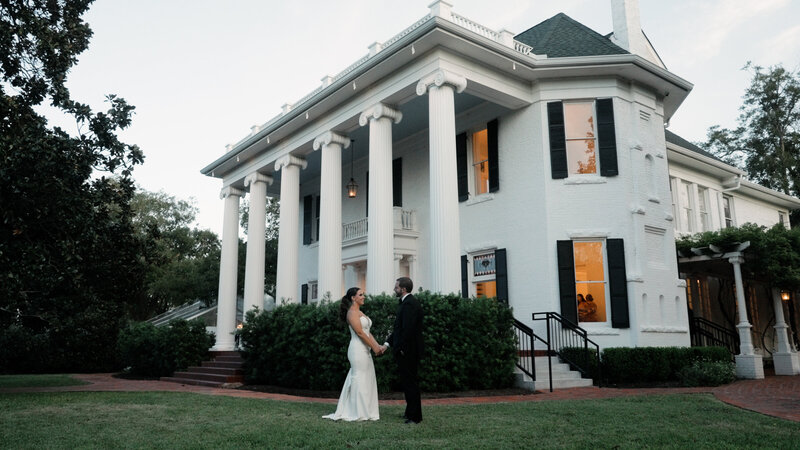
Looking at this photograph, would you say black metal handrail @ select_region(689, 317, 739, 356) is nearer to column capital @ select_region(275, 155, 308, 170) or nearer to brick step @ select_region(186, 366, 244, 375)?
brick step @ select_region(186, 366, 244, 375)

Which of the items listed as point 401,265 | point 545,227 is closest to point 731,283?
point 545,227

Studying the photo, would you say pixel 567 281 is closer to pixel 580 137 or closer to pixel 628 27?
pixel 580 137

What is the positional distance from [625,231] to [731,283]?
7.74m

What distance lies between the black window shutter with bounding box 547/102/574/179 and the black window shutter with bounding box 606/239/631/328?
219 cm

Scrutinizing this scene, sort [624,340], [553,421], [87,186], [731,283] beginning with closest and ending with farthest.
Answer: [553,421] → [87,186] → [624,340] → [731,283]

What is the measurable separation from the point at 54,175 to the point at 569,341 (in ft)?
36.9

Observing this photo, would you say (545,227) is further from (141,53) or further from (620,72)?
(141,53)

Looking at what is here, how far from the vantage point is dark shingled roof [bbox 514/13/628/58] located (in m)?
15.6

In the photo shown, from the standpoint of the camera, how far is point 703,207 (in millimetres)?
21344

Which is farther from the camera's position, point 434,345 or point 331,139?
point 331,139

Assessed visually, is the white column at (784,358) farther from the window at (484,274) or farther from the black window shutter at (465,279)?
the black window shutter at (465,279)

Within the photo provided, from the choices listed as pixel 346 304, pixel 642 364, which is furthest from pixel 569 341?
pixel 346 304

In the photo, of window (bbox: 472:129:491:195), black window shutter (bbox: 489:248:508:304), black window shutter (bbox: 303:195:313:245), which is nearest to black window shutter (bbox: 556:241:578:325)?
black window shutter (bbox: 489:248:508:304)

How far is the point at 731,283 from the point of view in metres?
19.6
